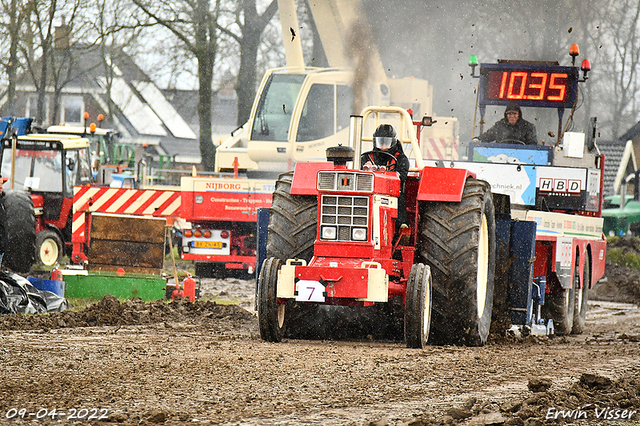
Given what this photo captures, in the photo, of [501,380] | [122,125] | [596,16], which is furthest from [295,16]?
[122,125]

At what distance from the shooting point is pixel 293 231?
8.15 meters

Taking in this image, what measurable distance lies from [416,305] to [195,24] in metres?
21.1

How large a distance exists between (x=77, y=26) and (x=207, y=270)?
14.2 meters

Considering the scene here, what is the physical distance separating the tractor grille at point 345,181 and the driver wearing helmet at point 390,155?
2.04 ft

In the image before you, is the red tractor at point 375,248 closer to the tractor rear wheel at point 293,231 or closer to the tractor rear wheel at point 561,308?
the tractor rear wheel at point 293,231

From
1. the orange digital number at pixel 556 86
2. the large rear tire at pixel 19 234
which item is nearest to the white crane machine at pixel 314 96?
the large rear tire at pixel 19 234

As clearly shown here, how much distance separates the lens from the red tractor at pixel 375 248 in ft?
24.8

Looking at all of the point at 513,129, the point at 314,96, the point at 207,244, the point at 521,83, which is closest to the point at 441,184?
the point at 513,129

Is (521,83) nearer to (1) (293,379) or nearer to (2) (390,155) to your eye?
(2) (390,155)

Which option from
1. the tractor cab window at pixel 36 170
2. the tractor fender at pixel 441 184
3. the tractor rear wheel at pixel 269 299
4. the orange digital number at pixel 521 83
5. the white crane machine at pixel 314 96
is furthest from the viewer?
the white crane machine at pixel 314 96

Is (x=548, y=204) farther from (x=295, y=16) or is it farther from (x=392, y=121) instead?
(x=295, y=16)

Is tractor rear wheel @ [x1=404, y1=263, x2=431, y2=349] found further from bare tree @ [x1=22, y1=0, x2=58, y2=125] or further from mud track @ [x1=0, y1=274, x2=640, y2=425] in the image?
bare tree @ [x1=22, y1=0, x2=58, y2=125]

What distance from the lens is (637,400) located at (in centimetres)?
566

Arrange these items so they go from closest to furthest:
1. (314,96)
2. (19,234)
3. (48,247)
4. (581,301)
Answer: (581,301)
(19,234)
(48,247)
(314,96)
